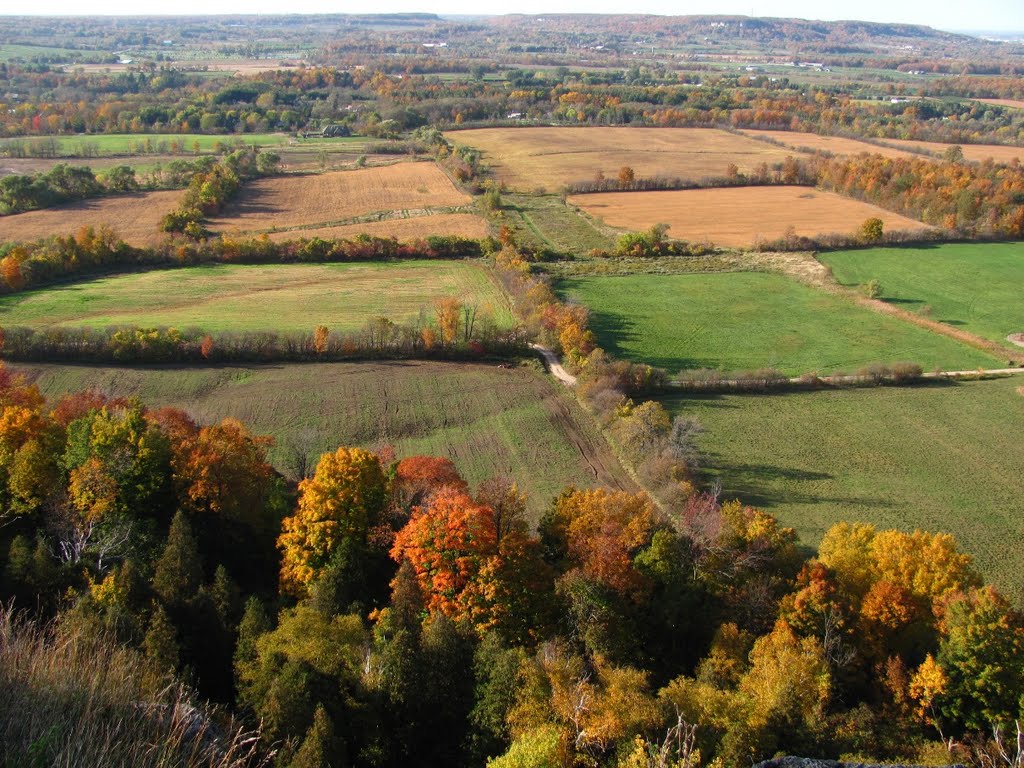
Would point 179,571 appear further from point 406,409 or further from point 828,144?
point 828,144

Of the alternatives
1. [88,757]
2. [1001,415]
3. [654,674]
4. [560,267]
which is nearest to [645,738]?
[654,674]

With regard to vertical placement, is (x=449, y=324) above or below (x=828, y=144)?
above

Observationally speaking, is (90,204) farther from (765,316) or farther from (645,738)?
(645,738)

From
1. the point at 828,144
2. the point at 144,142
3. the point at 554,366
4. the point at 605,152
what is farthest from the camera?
the point at 828,144

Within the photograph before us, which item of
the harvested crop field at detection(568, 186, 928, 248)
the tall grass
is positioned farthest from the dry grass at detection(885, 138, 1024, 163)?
the tall grass

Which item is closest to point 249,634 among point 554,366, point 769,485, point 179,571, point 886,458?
point 179,571

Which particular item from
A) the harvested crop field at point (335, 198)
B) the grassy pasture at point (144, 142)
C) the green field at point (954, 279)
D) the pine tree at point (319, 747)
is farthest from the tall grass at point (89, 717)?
the grassy pasture at point (144, 142)
